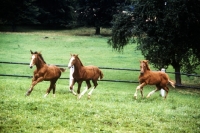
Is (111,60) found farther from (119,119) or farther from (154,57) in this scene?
(119,119)

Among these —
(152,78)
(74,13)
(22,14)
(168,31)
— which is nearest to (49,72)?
(152,78)

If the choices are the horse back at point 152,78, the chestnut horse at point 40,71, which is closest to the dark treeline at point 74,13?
the horse back at point 152,78

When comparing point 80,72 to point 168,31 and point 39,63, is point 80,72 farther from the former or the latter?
point 168,31

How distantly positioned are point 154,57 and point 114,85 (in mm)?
4379

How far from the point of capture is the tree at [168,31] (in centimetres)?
2512

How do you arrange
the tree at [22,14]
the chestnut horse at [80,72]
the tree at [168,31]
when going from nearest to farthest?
the chestnut horse at [80,72]
the tree at [168,31]
the tree at [22,14]

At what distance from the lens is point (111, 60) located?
3925 centimetres

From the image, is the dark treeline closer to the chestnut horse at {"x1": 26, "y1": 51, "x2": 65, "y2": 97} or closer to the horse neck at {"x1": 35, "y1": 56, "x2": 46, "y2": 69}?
the chestnut horse at {"x1": 26, "y1": 51, "x2": 65, "y2": 97}

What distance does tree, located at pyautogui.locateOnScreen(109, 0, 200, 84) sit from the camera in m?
25.1

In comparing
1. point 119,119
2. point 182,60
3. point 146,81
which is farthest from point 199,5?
point 119,119

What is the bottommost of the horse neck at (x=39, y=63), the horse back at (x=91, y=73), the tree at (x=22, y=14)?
the horse back at (x=91, y=73)

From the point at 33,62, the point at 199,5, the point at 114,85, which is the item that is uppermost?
the point at 199,5

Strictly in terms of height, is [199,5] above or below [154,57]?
above

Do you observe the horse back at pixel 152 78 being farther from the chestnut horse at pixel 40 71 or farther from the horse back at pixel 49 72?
the chestnut horse at pixel 40 71
